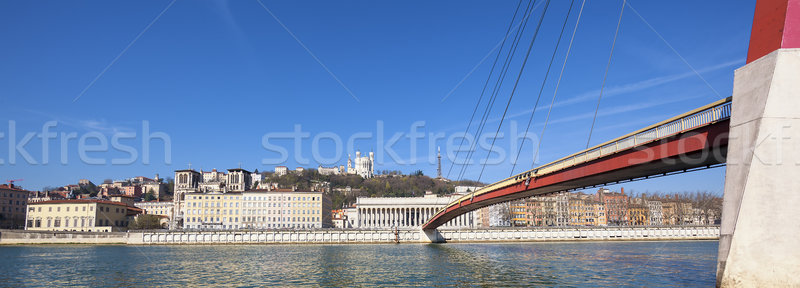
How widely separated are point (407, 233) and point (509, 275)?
5578 cm

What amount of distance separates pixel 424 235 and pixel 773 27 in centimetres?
6919

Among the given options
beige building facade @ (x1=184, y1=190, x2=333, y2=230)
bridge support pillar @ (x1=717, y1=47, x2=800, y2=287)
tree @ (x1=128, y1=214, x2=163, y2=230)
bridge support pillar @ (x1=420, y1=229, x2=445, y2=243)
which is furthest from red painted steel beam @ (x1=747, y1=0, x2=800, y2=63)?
tree @ (x1=128, y1=214, x2=163, y2=230)

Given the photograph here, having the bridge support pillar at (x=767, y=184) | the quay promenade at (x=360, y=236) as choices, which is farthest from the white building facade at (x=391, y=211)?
the bridge support pillar at (x=767, y=184)

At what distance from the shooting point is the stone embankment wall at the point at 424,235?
84.6 meters

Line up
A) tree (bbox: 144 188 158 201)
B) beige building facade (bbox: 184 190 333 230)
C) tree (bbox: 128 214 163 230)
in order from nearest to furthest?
tree (bbox: 128 214 163 230) → beige building facade (bbox: 184 190 333 230) → tree (bbox: 144 188 158 201)

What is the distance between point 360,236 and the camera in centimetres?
8650

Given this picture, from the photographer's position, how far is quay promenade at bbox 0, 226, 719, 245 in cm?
8362

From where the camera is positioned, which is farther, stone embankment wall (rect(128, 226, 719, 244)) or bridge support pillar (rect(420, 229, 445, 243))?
stone embankment wall (rect(128, 226, 719, 244))

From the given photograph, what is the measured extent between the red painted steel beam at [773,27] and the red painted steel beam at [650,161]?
8.39ft

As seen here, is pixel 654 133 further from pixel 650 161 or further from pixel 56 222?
pixel 56 222

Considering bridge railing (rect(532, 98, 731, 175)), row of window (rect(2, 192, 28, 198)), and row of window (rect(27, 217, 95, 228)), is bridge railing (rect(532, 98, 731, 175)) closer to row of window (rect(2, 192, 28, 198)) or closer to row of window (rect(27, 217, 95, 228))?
row of window (rect(27, 217, 95, 228))

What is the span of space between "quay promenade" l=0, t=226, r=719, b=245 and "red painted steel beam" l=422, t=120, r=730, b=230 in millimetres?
55076

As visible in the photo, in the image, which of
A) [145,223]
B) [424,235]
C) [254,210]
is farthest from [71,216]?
[424,235]

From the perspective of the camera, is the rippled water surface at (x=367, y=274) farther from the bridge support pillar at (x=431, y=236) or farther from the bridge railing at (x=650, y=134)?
the bridge support pillar at (x=431, y=236)
